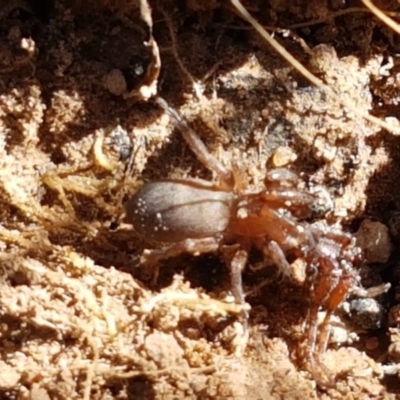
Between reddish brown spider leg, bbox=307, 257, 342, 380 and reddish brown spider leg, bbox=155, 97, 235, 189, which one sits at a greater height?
reddish brown spider leg, bbox=155, 97, 235, 189

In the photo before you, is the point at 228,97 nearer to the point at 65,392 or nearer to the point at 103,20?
the point at 103,20

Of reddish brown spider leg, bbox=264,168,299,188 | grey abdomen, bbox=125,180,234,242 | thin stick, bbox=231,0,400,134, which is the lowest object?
grey abdomen, bbox=125,180,234,242

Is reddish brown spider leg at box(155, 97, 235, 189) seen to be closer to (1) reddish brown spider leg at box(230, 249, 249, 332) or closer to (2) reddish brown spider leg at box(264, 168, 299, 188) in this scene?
(2) reddish brown spider leg at box(264, 168, 299, 188)

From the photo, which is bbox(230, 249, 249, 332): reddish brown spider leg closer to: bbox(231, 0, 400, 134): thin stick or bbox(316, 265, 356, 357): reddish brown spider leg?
bbox(316, 265, 356, 357): reddish brown spider leg

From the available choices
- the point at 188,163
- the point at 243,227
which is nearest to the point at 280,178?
the point at 243,227

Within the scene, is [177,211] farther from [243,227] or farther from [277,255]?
[277,255]

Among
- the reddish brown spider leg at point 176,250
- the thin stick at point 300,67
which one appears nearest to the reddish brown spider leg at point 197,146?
the reddish brown spider leg at point 176,250

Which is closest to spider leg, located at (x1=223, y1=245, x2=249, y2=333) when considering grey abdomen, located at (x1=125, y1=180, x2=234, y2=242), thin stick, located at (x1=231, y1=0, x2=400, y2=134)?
grey abdomen, located at (x1=125, y1=180, x2=234, y2=242)

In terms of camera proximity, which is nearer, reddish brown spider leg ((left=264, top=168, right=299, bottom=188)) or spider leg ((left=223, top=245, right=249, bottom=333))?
spider leg ((left=223, top=245, right=249, bottom=333))
